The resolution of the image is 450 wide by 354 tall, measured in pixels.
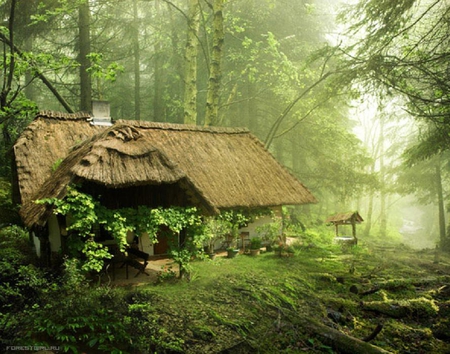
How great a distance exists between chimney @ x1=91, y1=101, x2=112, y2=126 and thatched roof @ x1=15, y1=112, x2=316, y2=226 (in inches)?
19.7

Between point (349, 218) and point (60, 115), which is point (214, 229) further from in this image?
point (60, 115)

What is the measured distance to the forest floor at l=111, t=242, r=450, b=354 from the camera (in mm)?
6488

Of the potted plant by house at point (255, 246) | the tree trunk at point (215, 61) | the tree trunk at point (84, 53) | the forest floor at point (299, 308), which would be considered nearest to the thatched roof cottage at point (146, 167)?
the tree trunk at point (215, 61)

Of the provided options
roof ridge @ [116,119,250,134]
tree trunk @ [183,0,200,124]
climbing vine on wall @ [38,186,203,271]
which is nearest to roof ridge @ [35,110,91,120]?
roof ridge @ [116,119,250,134]

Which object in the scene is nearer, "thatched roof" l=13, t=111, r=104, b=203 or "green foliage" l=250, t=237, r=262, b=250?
"thatched roof" l=13, t=111, r=104, b=203

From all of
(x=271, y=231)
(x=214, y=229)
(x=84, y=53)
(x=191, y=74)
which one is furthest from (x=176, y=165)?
(x=84, y=53)

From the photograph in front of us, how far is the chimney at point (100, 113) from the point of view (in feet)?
44.5

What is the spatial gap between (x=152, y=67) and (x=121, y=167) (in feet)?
71.6

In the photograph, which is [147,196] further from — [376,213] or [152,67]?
[376,213]

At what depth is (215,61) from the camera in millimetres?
15367

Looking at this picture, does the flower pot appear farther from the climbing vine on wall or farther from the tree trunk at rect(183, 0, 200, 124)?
the tree trunk at rect(183, 0, 200, 124)

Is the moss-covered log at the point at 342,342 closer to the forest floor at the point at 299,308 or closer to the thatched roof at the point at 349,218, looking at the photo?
the forest floor at the point at 299,308

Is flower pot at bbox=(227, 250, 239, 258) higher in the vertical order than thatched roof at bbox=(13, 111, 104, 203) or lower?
lower

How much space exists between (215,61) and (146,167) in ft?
28.4
